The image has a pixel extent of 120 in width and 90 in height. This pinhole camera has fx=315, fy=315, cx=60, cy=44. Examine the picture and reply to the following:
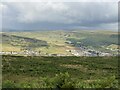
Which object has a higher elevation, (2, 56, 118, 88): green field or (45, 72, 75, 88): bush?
(45, 72, 75, 88): bush

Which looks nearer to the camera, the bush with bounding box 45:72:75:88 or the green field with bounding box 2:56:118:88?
the bush with bounding box 45:72:75:88

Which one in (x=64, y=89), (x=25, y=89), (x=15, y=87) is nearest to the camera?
(x=64, y=89)

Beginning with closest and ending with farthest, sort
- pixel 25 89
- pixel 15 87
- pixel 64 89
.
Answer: pixel 64 89
pixel 25 89
pixel 15 87

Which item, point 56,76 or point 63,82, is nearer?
point 63,82

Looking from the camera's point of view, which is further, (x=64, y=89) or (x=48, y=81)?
(x=48, y=81)

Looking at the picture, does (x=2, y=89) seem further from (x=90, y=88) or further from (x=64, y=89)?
(x=90, y=88)

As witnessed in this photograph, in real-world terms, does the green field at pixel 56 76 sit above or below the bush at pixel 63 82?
below

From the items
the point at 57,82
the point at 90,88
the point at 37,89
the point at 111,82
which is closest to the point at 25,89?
the point at 37,89

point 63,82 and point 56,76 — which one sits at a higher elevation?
point 56,76

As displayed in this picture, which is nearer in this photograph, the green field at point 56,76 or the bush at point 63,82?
the bush at point 63,82
